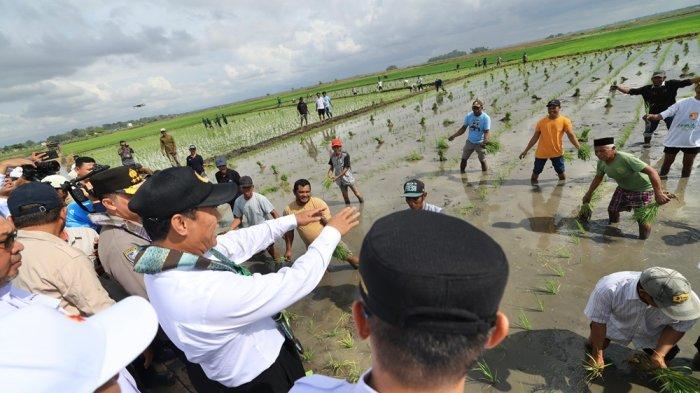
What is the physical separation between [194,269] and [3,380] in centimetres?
71

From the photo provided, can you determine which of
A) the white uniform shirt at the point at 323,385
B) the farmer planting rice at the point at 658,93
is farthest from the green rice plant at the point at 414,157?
the white uniform shirt at the point at 323,385

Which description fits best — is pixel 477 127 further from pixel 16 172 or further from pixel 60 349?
pixel 16 172

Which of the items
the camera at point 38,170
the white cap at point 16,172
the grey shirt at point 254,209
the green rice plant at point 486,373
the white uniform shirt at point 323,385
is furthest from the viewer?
the grey shirt at point 254,209

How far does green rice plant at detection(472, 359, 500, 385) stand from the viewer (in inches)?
117

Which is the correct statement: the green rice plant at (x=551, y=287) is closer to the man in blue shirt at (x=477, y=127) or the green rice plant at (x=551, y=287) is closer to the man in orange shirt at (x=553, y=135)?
the man in orange shirt at (x=553, y=135)

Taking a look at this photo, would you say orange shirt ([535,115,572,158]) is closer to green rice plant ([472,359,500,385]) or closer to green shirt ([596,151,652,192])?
green shirt ([596,151,652,192])

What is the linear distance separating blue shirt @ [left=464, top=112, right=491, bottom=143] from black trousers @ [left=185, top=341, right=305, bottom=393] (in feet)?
21.4

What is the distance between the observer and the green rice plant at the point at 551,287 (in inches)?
153

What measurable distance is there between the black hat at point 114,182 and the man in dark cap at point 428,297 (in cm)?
248

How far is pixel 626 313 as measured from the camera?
2.70 m

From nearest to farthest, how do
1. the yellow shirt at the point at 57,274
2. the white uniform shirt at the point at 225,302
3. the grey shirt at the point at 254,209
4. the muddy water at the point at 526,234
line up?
the white uniform shirt at the point at 225,302 < the yellow shirt at the point at 57,274 < the muddy water at the point at 526,234 < the grey shirt at the point at 254,209

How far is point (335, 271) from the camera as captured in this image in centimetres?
509

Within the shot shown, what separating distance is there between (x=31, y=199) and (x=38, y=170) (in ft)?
11.5

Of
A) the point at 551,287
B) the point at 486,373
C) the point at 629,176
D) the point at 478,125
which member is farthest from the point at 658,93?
the point at 486,373
